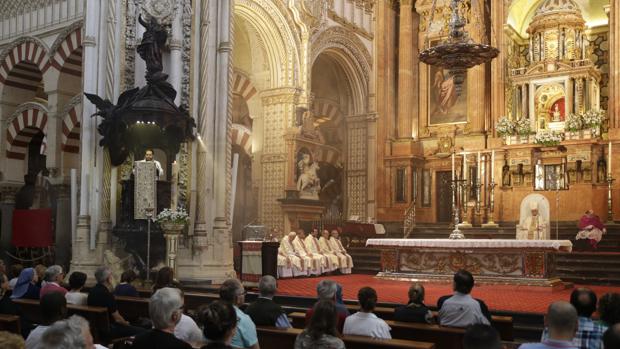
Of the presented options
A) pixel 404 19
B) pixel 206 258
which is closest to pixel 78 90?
pixel 206 258

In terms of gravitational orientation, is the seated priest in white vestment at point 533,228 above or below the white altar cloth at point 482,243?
above

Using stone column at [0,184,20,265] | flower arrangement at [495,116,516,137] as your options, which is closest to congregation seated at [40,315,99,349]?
stone column at [0,184,20,265]

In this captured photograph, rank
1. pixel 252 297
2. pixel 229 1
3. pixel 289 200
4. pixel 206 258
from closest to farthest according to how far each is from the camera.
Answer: pixel 252 297 < pixel 206 258 < pixel 229 1 < pixel 289 200

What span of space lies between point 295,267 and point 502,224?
23.5ft

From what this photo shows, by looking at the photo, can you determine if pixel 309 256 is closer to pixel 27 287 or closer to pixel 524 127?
pixel 524 127

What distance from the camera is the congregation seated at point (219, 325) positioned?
3699 millimetres

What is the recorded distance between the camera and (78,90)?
1576 cm

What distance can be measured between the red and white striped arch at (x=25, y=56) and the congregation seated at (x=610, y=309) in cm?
1377

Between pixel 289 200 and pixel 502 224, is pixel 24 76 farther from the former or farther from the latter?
pixel 502 224

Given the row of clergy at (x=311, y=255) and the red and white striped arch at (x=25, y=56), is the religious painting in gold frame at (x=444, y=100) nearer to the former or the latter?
the row of clergy at (x=311, y=255)

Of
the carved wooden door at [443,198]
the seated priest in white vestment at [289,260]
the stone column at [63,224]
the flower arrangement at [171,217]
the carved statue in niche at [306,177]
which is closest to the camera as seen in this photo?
the flower arrangement at [171,217]

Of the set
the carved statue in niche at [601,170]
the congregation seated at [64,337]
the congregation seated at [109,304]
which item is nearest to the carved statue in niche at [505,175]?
the carved statue in niche at [601,170]

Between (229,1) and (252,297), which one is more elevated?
(229,1)

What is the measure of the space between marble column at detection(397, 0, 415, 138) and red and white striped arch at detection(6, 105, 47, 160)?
10591 mm
